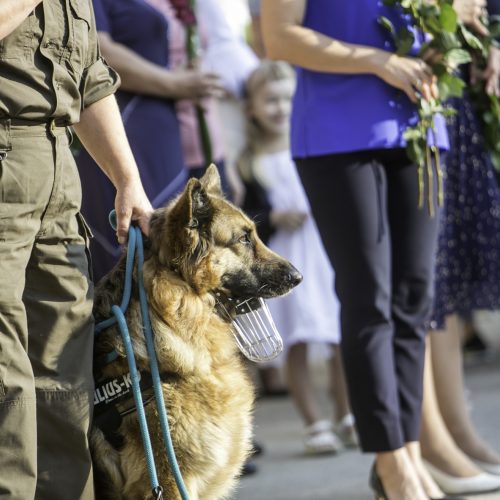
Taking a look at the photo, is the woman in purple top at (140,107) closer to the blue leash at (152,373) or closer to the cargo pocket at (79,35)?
the blue leash at (152,373)

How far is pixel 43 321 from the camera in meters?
2.52

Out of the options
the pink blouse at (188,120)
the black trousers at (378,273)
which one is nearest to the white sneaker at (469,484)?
the black trousers at (378,273)

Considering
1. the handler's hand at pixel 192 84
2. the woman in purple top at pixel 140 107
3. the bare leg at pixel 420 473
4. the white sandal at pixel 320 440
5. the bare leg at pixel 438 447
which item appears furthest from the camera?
the white sandal at pixel 320 440

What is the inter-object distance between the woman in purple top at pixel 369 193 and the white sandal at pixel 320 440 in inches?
55.6

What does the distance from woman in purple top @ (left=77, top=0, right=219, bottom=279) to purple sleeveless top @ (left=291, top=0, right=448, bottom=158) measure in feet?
2.42

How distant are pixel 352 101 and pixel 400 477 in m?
1.35

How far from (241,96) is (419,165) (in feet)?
7.60

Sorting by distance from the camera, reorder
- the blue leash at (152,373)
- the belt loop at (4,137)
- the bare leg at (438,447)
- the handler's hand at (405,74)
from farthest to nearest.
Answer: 1. the bare leg at (438,447)
2. the handler's hand at (405,74)
3. the blue leash at (152,373)
4. the belt loop at (4,137)

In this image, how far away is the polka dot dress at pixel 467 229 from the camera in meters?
4.31

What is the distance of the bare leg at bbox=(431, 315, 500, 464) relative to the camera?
4.30 m

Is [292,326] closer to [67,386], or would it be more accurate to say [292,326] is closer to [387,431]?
[387,431]

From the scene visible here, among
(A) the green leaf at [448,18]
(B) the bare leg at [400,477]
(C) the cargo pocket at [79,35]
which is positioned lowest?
(B) the bare leg at [400,477]

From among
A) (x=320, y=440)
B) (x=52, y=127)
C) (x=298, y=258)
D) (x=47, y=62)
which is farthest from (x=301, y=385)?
(x=47, y=62)

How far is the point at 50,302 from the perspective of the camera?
252cm
